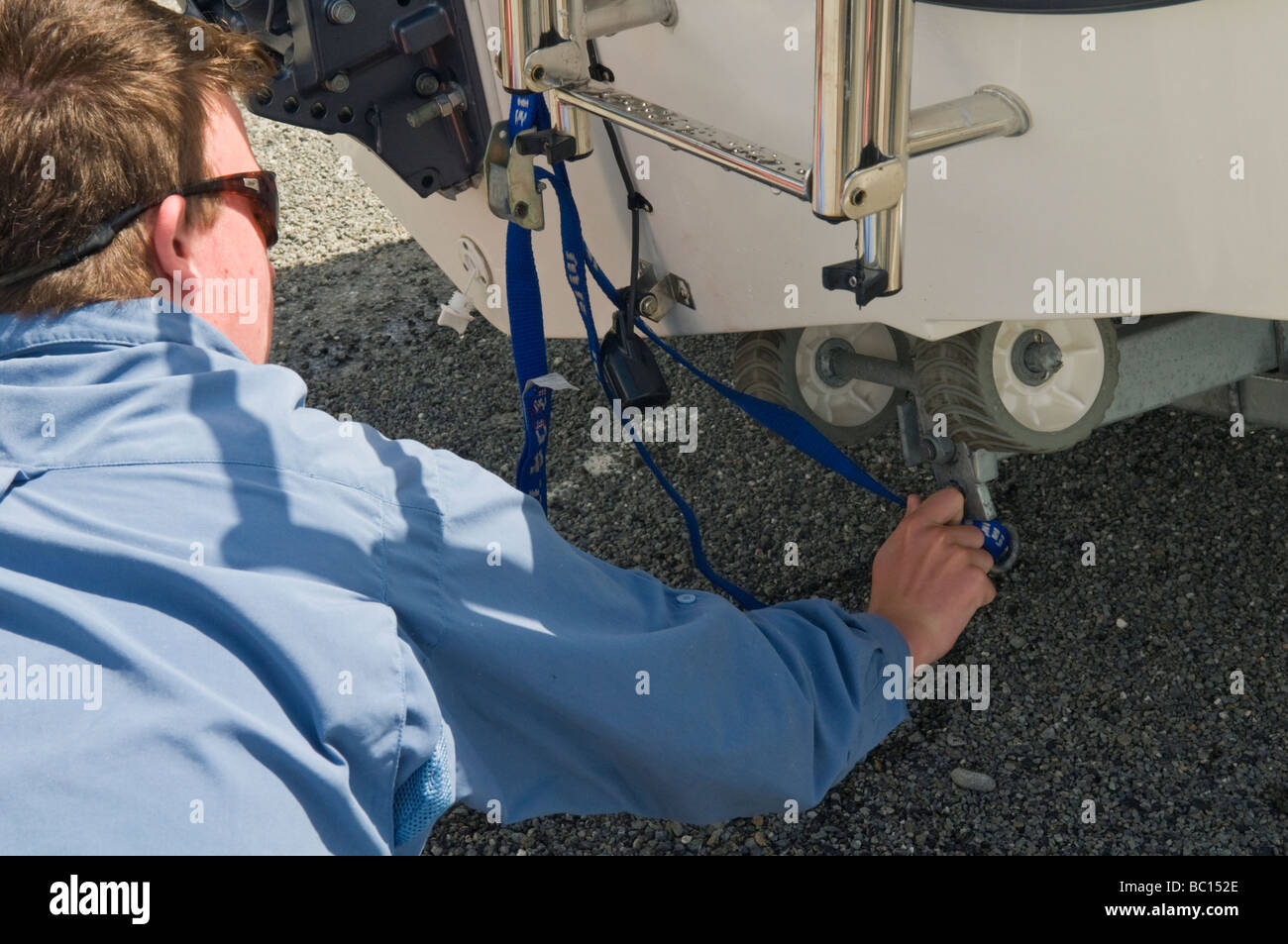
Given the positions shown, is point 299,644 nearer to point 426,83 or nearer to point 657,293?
point 657,293

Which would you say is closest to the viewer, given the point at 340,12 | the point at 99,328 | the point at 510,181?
the point at 99,328

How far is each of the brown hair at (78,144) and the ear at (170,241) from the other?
0.01 metres

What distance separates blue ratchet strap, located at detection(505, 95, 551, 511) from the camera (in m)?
1.82

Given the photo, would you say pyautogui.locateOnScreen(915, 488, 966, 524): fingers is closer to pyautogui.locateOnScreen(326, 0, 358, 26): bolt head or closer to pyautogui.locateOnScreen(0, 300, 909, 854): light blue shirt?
pyautogui.locateOnScreen(0, 300, 909, 854): light blue shirt

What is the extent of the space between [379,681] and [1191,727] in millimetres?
1443

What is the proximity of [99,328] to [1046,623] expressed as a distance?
164cm

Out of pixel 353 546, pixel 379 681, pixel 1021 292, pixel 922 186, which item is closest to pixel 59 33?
pixel 353 546

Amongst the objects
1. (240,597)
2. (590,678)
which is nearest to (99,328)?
(240,597)

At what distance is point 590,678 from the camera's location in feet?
3.78

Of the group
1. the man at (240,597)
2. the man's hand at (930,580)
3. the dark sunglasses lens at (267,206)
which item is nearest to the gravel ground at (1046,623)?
the man's hand at (930,580)

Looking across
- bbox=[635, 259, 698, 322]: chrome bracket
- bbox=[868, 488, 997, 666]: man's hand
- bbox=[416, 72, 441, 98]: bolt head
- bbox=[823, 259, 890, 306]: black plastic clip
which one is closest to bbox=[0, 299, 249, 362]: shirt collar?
bbox=[823, 259, 890, 306]: black plastic clip

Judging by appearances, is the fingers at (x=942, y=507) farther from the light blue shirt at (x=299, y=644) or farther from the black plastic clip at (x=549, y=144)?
the black plastic clip at (x=549, y=144)

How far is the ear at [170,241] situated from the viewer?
1170 mm

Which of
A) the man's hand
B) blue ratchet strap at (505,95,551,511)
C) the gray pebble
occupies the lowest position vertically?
the gray pebble
